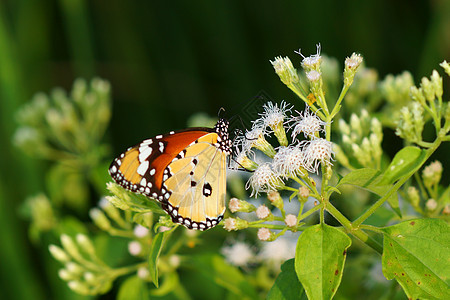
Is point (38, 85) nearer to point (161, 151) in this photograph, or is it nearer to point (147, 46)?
point (147, 46)

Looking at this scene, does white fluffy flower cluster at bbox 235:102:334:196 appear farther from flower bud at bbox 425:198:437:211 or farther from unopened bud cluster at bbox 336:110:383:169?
flower bud at bbox 425:198:437:211

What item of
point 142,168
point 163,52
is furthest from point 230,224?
point 163,52

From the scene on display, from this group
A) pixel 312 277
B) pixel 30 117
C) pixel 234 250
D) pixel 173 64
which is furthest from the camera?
pixel 173 64

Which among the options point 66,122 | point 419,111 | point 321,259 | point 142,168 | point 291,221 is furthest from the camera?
point 66,122

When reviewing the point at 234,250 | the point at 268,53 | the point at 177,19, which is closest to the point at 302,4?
the point at 268,53

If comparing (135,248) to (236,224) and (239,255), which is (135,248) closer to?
(239,255)

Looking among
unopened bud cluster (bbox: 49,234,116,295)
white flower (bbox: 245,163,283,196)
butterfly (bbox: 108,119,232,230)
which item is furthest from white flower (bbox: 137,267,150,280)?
white flower (bbox: 245,163,283,196)
